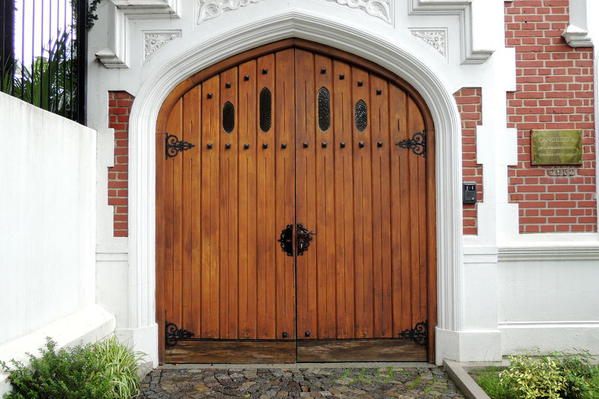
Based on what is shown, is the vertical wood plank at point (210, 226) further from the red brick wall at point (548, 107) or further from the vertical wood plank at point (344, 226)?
the red brick wall at point (548, 107)

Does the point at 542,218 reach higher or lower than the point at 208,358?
higher

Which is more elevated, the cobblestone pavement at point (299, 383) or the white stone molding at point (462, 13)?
the white stone molding at point (462, 13)

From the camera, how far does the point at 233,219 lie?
4.62 metres

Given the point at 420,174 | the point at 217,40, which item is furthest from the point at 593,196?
the point at 217,40

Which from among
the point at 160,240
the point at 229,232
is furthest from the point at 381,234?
the point at 160,240

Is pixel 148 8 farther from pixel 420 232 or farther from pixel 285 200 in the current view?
pixel 420 232

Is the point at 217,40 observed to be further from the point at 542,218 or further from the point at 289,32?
the point at 542,218

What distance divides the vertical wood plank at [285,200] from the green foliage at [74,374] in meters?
1.33

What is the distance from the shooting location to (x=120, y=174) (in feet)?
14.8

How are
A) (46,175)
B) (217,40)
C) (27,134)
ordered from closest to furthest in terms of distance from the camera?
(27,134) < (46,175) < (217,40)

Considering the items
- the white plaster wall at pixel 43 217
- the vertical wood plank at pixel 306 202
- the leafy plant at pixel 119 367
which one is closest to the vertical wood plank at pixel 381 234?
the vertical wood plank at pixel 306 202

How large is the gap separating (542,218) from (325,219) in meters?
1.88

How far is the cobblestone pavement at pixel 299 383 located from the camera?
392 centimetres

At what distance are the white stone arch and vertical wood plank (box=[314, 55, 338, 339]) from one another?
2.44 feet
